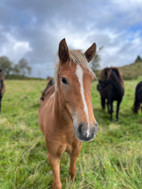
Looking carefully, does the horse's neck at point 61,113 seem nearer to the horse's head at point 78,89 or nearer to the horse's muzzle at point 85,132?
the horse's head at point 78,89

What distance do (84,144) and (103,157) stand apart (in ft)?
2.99

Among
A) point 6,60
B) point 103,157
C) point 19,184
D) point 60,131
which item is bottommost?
point 19,184

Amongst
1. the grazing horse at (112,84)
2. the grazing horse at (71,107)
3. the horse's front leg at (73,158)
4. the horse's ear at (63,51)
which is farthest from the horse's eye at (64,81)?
the grazing horse at (112,84)

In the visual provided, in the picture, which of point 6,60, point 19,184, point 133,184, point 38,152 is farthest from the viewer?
point 6,60

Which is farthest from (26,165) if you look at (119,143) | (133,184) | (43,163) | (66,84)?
(119,143)

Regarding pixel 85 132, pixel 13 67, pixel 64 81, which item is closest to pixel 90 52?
pixel 64 81

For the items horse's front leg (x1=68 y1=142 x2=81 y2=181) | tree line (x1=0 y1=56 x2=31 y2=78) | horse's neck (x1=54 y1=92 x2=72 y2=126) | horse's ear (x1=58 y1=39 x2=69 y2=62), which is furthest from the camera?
tree line (x1=0 y1=56 x2=31 y2=78)

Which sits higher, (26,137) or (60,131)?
(60,131)

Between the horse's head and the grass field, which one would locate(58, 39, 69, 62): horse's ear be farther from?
the grass field

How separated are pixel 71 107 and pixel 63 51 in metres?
0.72

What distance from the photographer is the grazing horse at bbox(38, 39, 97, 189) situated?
1291mm

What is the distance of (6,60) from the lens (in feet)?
130

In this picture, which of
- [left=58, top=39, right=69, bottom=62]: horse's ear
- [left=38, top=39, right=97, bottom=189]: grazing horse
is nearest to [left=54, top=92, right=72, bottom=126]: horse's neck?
[left=38, top=39, right=97, bottom=189]: grazing horse

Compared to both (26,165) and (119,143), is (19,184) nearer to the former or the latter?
(26,165)
